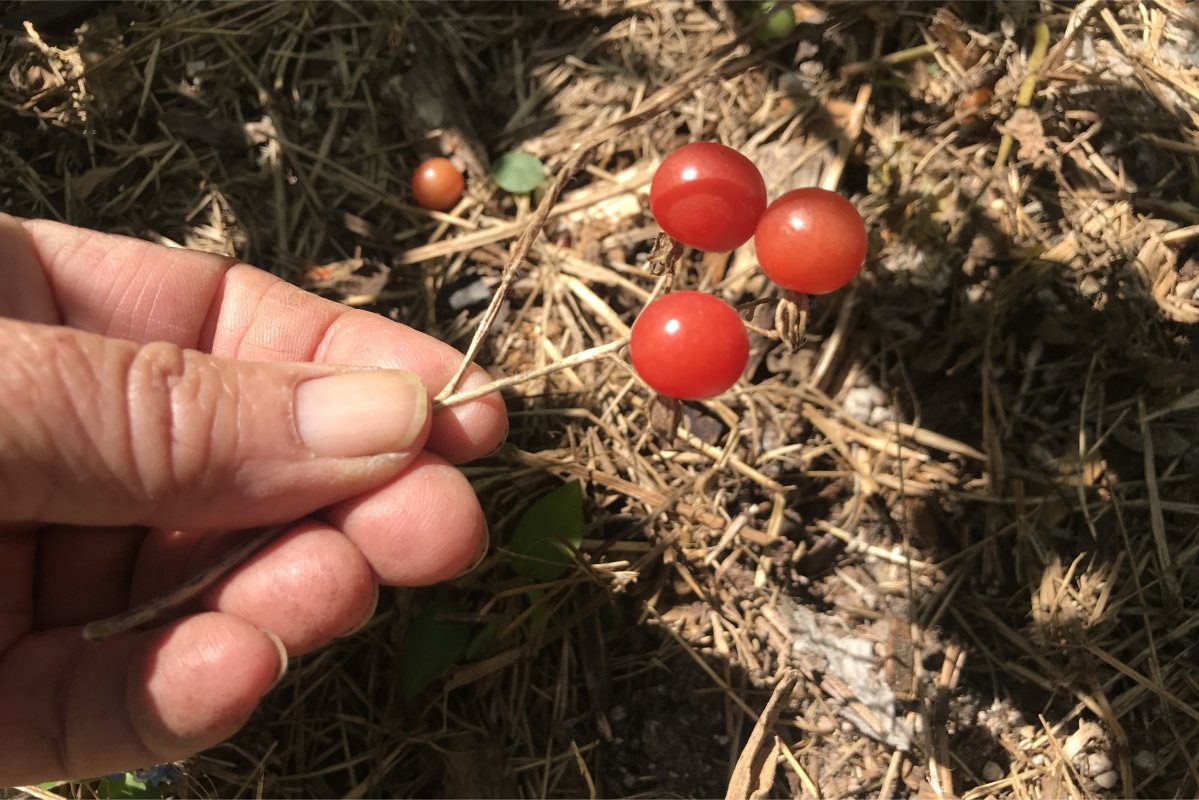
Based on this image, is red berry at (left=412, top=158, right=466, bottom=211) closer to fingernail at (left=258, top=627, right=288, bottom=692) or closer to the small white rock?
fingernail at (left=258, top=627, right=288, bottom=692)

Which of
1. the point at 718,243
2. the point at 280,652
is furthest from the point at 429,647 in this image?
the point at 718,243

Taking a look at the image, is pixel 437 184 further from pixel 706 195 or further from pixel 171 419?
pixel 171 419

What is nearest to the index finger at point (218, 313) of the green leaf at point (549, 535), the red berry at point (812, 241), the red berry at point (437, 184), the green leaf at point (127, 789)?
the green leaf at point (549, 535)

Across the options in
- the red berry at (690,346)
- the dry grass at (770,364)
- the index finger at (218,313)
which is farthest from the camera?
the dry grass at (770,364)

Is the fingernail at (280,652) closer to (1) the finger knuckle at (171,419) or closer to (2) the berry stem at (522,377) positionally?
(1) the finger knuckle at (171,419)

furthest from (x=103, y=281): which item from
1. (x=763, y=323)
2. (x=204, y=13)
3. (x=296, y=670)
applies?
(x=763, y=323)

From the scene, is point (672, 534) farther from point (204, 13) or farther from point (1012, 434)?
point (204, 13)
